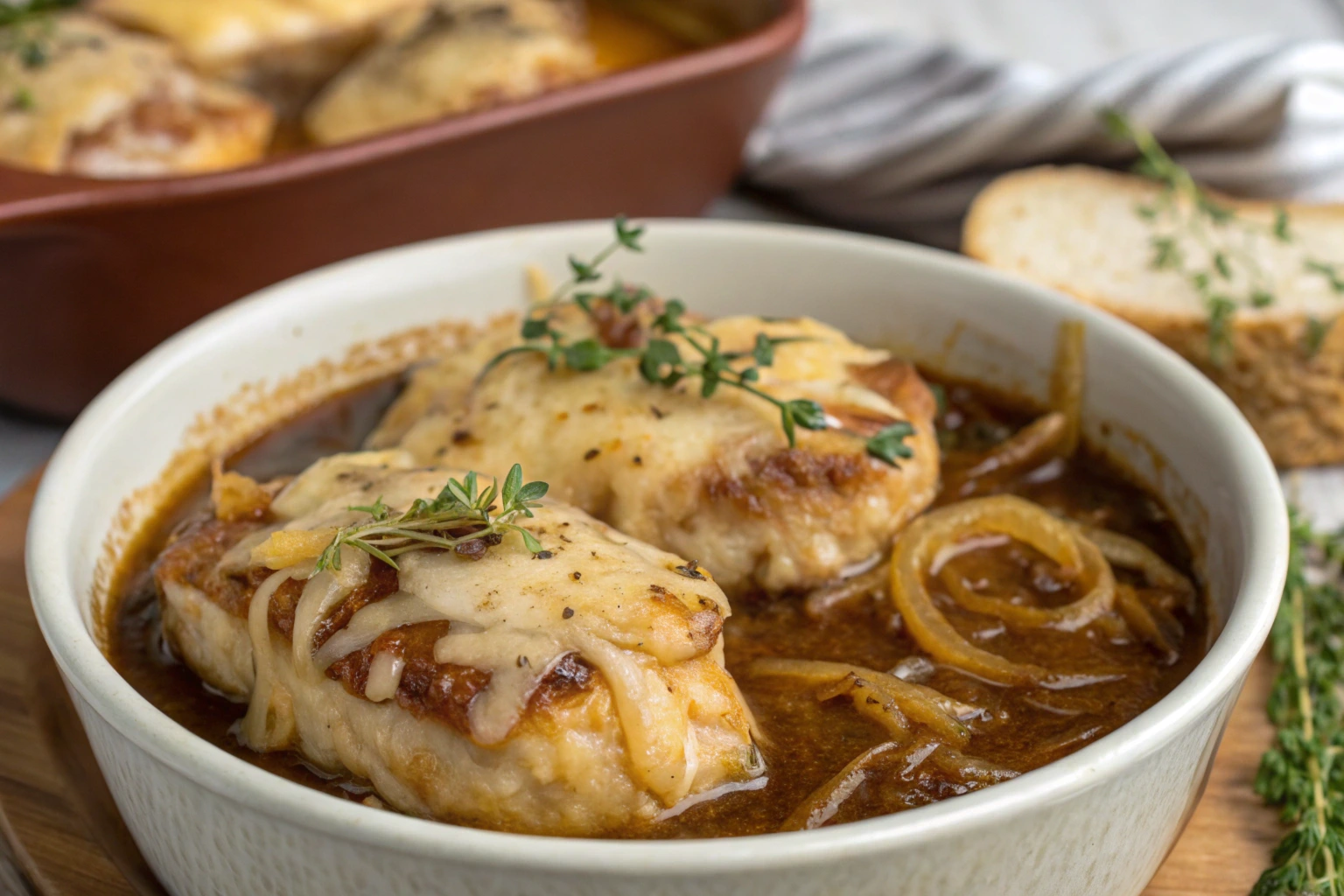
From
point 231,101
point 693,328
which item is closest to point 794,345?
point 693,328

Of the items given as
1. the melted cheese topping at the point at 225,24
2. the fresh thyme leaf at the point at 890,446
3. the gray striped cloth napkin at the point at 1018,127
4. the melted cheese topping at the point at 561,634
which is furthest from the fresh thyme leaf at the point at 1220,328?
the melted cheese topping at the point at 225,24

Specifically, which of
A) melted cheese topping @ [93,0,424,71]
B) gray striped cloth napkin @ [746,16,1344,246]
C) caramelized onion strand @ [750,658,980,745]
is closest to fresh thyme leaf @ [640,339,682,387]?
caramelized onion strand @ [750,658,980,745]

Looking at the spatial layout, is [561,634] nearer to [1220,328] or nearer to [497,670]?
[497,670]

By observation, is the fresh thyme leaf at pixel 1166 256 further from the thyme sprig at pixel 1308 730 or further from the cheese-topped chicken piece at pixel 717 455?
the cheese-topped chicken piece at pixel 717 455

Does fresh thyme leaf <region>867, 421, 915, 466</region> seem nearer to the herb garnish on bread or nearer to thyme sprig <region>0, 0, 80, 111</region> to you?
the herb garnish on bread

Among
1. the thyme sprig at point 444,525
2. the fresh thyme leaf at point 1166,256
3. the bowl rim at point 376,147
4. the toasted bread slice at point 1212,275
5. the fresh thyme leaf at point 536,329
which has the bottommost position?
the toasted bread slice at point 1212,275

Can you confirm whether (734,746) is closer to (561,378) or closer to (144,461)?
(561,378)
